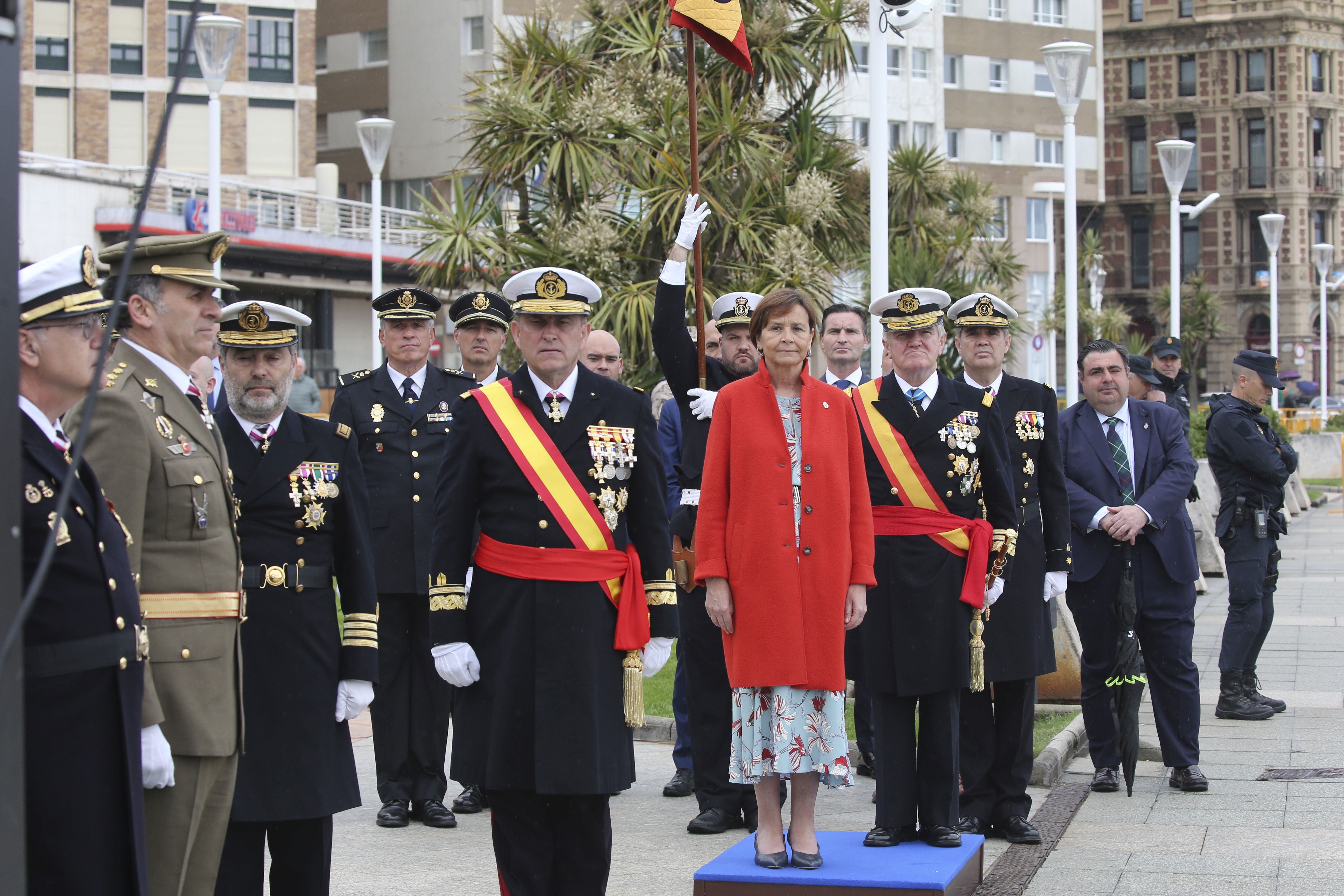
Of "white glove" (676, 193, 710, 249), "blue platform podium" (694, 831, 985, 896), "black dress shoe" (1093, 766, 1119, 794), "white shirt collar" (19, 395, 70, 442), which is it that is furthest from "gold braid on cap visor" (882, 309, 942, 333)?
"white shirt collar" (19, 395, 70, 442)

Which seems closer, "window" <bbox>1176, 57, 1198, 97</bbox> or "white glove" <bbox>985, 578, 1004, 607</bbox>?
"white glove" <bbox>985, 578, 1004, 607</bbox>

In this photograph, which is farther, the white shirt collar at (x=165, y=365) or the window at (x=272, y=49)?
the window at (x=272, y=49)

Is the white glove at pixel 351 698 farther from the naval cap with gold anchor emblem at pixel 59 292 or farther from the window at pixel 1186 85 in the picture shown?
the window at pixel 1186 85

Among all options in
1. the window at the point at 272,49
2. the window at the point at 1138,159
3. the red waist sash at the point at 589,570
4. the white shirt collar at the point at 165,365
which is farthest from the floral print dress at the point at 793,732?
the window at the point at 1138,159

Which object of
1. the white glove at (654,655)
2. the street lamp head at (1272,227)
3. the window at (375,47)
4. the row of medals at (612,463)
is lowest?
the white glove at (654,655)

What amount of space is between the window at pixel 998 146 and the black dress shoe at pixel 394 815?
5669 cm

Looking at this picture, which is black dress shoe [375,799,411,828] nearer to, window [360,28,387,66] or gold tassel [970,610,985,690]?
gold tassel [970,610,985,690]

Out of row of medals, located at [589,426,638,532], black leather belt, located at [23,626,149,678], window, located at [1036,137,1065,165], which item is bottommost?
black leather belt, located at [23,626,149,678]

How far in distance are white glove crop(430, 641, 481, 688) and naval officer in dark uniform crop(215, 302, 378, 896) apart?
0.79 ft

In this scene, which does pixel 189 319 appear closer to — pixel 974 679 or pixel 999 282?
pixel 974 679

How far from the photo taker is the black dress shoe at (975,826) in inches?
270

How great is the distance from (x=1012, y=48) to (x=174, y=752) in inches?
2399

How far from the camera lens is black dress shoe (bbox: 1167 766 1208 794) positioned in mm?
7934

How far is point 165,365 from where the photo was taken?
439 cm
